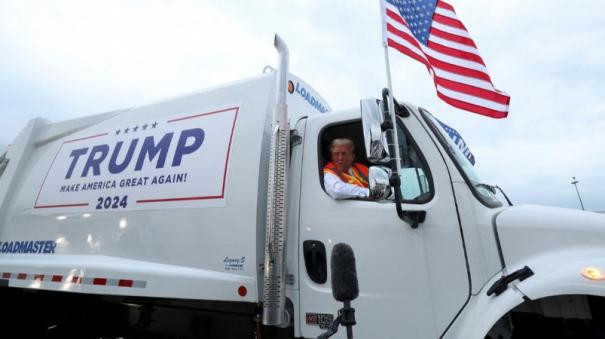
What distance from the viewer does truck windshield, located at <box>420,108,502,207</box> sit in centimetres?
209

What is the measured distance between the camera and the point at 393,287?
2.07 m

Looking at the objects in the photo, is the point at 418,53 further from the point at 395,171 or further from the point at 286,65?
the point at 395,171

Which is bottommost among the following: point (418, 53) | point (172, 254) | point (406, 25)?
point (172, 254)

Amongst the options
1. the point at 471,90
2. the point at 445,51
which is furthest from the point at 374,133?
the point at 445,51

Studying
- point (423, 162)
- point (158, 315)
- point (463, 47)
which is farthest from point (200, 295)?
point (463, 47)

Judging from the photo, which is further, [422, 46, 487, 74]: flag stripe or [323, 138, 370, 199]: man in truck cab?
[422, 46, 487, 74]: flag stripe

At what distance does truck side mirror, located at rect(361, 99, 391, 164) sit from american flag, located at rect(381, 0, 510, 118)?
74 centimetres

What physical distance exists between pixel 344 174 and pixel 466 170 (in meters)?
0.83

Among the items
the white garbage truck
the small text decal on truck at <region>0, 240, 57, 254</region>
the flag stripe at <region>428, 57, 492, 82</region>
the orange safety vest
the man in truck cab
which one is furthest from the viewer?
the small text decal on truck at <region>0, 240, 57, 254</region>

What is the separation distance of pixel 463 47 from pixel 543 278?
184 centimetres

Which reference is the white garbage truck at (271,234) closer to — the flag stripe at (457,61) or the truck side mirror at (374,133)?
the truck side mirror at (374,133)

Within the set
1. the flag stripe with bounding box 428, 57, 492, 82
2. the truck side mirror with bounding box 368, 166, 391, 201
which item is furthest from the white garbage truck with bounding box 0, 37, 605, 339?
the flag stripe with bounding box 428, 57, 492, 82

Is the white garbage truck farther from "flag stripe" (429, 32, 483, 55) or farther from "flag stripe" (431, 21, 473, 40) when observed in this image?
"flag stripe" (431, 21, 473, 40)

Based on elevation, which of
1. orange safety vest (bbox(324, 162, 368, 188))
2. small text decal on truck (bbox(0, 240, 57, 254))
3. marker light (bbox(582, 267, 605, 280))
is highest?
orange safety vest (bbox(324, 162, 368, 188))
